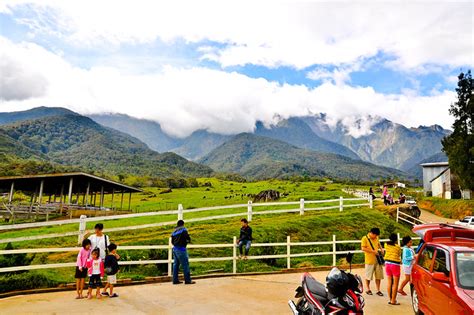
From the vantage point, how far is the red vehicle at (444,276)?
6.19 meters

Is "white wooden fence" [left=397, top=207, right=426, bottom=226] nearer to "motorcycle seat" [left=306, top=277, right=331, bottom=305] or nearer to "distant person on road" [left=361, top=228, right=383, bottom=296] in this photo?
"distant person on road" [left=361, top=228, right=383, bottom=296]

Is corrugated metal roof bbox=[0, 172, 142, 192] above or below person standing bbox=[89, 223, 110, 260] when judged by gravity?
above

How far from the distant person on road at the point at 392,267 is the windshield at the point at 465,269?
2.70 meters

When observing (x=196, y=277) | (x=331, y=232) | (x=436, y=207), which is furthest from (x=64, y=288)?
(x=436, y=207)

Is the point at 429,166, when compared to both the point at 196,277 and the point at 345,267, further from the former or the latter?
the point at 196,277

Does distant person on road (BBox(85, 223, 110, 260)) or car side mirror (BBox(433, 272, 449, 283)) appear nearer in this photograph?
car side mirror (BBox(433, 272, 449, 283))

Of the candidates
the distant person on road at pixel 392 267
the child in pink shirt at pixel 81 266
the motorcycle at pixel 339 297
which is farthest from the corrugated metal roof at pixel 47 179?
the motorcycle at pixel 339 297

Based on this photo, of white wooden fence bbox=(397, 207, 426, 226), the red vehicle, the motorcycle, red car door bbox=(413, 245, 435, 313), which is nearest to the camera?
the motorcycle

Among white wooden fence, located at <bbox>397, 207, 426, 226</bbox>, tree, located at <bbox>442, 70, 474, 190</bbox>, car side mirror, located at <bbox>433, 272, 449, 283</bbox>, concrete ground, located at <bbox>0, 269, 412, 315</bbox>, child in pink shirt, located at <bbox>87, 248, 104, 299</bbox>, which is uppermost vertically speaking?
tree, located at <bbox>442, 70, 474, 190</bbox>

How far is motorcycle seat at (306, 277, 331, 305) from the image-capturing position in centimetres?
608

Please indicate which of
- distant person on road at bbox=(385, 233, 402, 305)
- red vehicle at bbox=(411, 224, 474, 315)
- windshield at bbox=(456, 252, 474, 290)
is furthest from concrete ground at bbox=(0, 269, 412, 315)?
windshield at bbox=(456, 252, 474, 290)

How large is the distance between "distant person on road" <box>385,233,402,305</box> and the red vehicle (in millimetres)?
666

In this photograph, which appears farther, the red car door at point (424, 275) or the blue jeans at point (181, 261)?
the blue jeans at point (181, 261)

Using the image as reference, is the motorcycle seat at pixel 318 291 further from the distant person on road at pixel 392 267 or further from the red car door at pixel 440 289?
the distant person on road at pixel 392 267
